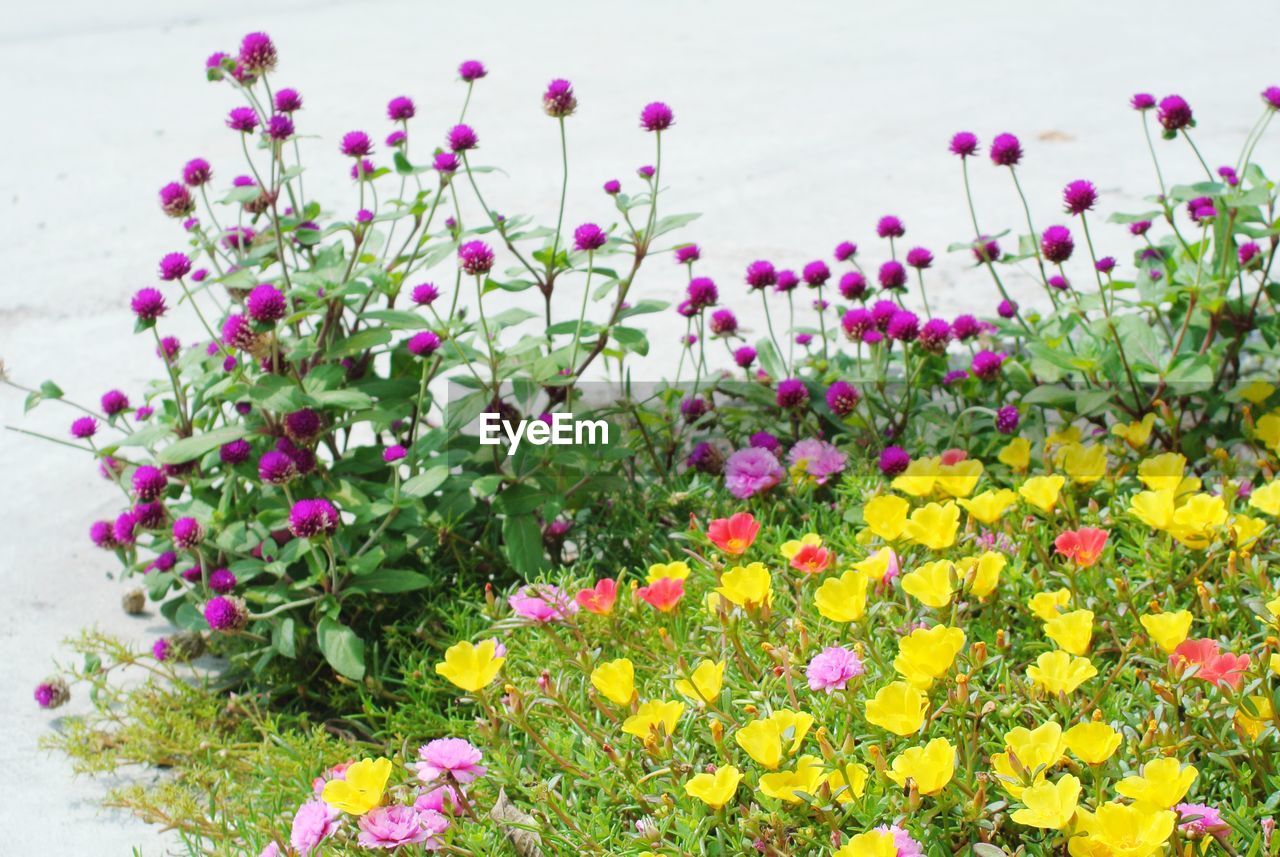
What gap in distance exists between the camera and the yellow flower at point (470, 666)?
172 centimetres

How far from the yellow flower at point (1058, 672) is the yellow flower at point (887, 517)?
0.41 metres

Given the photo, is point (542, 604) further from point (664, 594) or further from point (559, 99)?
point (559, 99)

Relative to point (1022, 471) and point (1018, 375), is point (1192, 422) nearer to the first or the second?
point (1018, 375)

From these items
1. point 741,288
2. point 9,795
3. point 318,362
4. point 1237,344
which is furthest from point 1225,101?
point 9,795

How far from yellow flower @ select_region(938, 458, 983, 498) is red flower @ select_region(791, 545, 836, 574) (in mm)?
386

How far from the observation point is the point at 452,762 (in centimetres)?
167

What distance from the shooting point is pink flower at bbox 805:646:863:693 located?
1.69 metres

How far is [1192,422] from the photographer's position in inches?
109

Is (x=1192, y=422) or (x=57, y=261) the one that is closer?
(x=1192, y=422)

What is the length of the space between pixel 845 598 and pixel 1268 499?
2.30 feet

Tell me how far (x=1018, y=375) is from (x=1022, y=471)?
42 centimetres

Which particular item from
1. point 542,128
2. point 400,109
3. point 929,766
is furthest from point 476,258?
point 542,128

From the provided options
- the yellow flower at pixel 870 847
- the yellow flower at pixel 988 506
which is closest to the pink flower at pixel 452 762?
the yellow flower at pixel 870 847

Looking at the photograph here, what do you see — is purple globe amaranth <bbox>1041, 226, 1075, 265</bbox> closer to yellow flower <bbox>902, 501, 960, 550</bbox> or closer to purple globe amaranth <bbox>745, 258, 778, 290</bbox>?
purple globe amaranth <bbox>745, 258, 778, 290</bbox>
